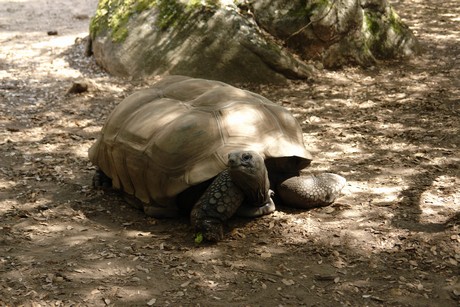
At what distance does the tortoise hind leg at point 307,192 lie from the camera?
412cm

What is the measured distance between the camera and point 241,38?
7.29 m

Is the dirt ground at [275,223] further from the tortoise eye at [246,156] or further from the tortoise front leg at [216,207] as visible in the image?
the tortoise eye at [246,156]

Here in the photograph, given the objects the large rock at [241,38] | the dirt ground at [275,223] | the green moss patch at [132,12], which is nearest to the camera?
the dirt ground at [275,223]

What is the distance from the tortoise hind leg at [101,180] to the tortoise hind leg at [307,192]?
1492 millimetres

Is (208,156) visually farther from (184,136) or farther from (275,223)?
(275,223)

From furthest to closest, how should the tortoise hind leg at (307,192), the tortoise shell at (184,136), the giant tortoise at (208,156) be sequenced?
the tortoise hind leg at (307,192)
the tortoise shell at (184,136)
the giant tortoise at (208,156)

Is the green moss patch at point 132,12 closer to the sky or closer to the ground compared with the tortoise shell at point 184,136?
closer to the sky

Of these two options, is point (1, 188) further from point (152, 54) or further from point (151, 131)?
point (152, 54)

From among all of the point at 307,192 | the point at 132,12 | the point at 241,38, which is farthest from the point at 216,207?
the point at 132,12

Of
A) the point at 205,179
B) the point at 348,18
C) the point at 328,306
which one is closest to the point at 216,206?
the point at 205,179

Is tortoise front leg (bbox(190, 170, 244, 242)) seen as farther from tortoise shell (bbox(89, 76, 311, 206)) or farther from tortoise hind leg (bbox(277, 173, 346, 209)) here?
tortoise hind leg (bbox(277, 173, 346, 209))

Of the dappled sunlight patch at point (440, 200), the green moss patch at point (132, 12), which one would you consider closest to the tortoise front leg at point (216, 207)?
the dappled sunlight patch at point (440, 200)

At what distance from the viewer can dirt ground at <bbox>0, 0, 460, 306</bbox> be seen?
10.5 feet

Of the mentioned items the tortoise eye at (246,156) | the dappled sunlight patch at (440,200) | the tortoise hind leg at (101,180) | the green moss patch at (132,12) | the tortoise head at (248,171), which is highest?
→ the green moss patch at (132,12)
